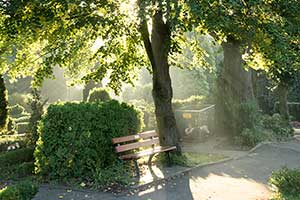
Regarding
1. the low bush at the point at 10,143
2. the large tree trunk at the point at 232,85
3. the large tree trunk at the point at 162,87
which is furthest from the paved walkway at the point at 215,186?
the low bush at the point at 10,143

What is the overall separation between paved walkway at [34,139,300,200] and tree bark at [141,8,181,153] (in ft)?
5.20

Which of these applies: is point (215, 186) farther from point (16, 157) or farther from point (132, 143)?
point (16, 157)

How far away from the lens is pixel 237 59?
13.6 meters

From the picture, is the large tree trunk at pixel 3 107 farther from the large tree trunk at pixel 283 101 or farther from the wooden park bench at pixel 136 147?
the large tree trunk at pixel 283 101

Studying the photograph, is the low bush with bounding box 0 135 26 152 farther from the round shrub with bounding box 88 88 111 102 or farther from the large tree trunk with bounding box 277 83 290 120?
the large tree trunk with bounding box 277 83 290 120

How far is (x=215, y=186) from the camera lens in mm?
7449

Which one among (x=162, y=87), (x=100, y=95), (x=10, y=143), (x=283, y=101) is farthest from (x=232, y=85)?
(x=10, y=143)

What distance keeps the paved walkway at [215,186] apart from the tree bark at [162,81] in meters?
1.58

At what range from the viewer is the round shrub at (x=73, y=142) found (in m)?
8.06

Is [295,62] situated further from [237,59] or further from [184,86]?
[184,86]

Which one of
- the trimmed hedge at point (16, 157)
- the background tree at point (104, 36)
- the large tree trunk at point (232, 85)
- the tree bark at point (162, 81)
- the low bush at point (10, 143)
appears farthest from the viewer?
the large tree trunk at point (232, 85)

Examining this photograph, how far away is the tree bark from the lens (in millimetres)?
9883

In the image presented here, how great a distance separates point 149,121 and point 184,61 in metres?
3.18

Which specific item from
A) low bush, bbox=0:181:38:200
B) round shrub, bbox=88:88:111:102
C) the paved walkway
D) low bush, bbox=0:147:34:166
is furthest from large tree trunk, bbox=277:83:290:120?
low bush, bbox=0:181:38:200
